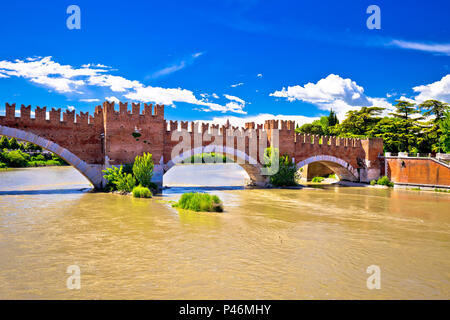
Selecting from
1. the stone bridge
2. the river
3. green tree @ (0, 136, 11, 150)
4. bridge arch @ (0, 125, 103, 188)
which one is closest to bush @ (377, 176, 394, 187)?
the stone bridge

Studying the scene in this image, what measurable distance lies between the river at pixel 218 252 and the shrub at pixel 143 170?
11.8 ft

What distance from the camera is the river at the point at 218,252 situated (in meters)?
5.20

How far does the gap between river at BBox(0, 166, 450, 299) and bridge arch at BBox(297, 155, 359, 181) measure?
11.7 meters

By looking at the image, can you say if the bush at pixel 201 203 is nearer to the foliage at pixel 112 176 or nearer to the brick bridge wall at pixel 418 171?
the foliage at pixel 112 176

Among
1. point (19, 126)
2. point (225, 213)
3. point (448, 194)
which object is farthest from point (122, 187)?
point (448, 194)

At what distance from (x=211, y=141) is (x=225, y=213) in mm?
8777

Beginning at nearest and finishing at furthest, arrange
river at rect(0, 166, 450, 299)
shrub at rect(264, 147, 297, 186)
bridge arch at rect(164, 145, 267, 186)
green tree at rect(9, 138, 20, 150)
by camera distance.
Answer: river at rect(0, 166, 450, 299) < bridge arch at rect(164, 145, 267, 186) < shrub at rect(264, 147, 297, 186) < green tree at rect(9, 138, 20, 150)

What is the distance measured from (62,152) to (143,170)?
4.28 m

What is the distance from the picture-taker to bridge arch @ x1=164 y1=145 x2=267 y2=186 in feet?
62.6

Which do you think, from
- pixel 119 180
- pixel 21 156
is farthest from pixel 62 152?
pixel 21 156

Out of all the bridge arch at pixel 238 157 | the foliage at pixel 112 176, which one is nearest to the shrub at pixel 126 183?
the foliage at pixel 112 176

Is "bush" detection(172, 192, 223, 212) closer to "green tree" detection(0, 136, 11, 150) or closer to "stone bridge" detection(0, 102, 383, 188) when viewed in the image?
"stone bridge" detection(0, 102, 383, 188)

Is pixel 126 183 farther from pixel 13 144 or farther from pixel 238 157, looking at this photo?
pixel 13 144

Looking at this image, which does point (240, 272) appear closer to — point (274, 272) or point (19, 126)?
point (274, 272)
